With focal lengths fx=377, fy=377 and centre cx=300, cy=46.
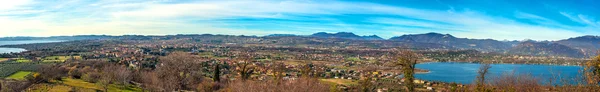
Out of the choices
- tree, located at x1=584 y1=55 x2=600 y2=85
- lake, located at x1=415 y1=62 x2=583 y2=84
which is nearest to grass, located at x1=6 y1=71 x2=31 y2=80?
tree, located at x1=584 y1=55 x2=600 y2=85

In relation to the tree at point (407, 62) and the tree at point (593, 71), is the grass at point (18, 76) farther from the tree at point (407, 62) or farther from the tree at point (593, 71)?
the tree at point (593, 71)

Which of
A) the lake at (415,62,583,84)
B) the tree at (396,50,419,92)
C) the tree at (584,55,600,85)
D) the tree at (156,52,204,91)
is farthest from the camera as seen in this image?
the lake at (415,62,583,84)

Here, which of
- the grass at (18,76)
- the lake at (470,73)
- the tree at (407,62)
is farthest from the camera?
the lake at (470,73)

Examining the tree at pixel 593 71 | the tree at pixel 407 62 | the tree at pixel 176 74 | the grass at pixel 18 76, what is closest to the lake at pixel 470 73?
the tree at pixel 407 62

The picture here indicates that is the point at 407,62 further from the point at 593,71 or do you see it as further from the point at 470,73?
the point at 470,73

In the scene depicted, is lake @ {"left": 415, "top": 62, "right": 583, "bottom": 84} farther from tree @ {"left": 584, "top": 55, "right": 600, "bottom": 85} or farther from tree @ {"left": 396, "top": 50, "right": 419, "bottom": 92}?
tree @ {"left": 584, "top": 55, "right": 600, "bottom": 85}

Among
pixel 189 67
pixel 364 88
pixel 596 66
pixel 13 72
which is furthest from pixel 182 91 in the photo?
pixel 13 72

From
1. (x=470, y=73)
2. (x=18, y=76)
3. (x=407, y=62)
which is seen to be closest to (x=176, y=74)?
(x=407, y=62)

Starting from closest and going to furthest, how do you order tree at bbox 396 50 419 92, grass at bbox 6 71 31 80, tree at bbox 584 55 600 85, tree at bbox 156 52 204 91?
tree at bbox 584 55 600 85, tree at bbox 396 50 419 92, tree at bbox 156 52 204 91, grass at bbox 6 71 31 80

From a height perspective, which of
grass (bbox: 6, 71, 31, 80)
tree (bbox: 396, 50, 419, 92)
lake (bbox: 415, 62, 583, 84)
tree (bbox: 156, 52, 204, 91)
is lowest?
lake (bbox: 415, 62, 583, 84)

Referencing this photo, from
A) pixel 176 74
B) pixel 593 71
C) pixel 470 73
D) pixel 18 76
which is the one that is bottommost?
pixel 470 73

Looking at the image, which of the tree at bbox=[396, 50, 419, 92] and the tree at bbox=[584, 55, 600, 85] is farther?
the tree at bbox=[396, 50, 419, 92]
